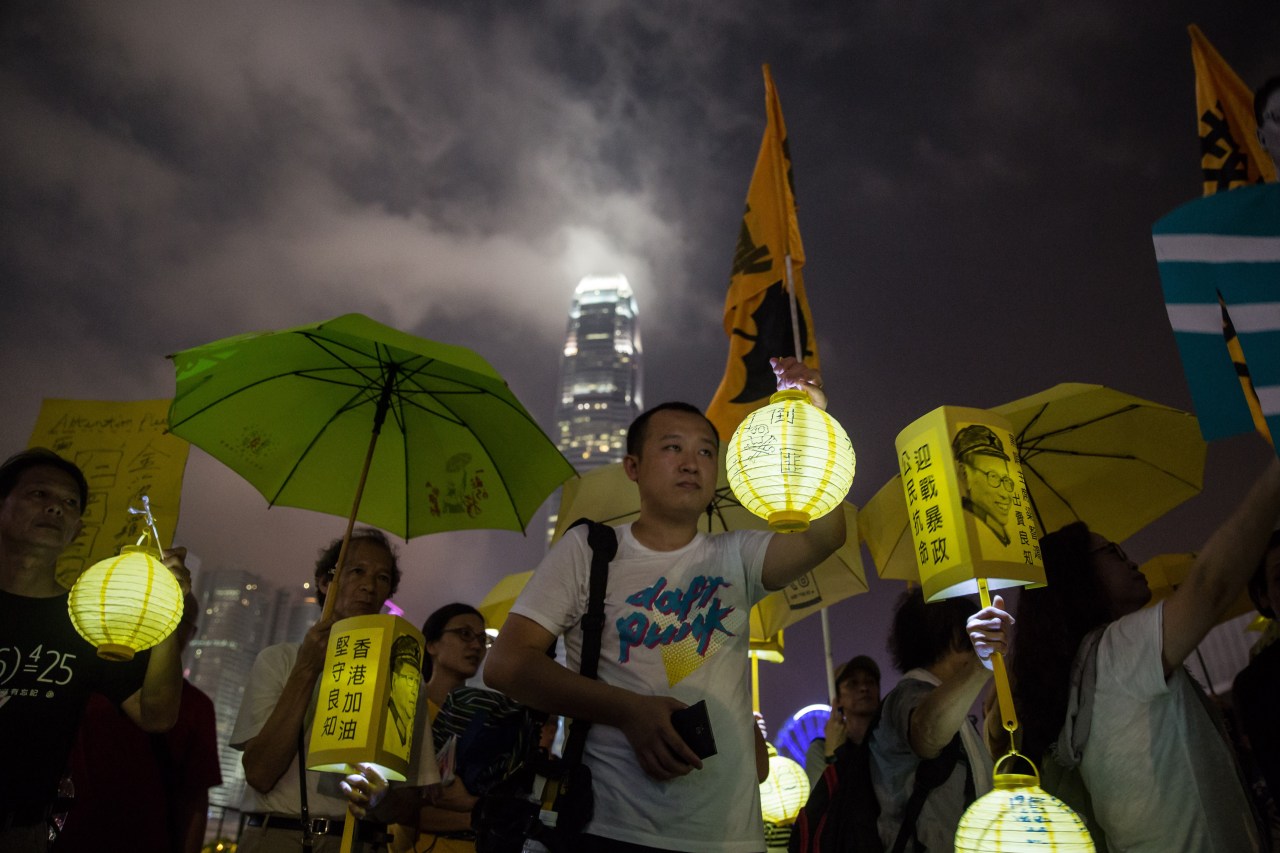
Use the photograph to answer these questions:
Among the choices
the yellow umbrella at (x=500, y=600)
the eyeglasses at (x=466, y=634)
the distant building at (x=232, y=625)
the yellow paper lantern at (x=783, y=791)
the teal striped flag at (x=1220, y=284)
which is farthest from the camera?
→ the distant building at (x=232, y=625)

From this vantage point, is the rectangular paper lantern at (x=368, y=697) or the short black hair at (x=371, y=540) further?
the short black hair at (x=371, y=540)

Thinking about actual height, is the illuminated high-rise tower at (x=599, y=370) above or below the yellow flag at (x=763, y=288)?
above

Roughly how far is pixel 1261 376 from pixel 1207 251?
1.13ft

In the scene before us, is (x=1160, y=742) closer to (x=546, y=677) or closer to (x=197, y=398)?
(x=546, y=677)

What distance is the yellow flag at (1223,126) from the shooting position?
4.91 meters

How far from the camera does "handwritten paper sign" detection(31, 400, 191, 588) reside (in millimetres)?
4227

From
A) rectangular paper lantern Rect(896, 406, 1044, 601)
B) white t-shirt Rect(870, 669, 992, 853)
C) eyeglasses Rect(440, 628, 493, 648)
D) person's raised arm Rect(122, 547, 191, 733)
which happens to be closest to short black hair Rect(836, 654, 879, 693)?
white t-shirt Rect(870, 669, 992, 853)

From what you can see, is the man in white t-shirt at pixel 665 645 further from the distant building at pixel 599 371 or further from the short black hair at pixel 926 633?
the distant building at pixel 599 371

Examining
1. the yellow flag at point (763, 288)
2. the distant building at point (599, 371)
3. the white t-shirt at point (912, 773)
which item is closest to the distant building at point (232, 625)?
the yellow flag at point (763, 288)

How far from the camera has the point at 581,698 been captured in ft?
7.27

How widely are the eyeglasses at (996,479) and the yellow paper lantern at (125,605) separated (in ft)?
9.50

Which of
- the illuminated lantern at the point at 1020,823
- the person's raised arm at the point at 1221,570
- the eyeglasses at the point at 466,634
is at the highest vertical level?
the eyeglasses at the point at 466,634

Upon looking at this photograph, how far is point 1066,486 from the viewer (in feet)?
17.7

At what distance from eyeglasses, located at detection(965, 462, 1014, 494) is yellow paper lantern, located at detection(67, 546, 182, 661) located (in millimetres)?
2897
